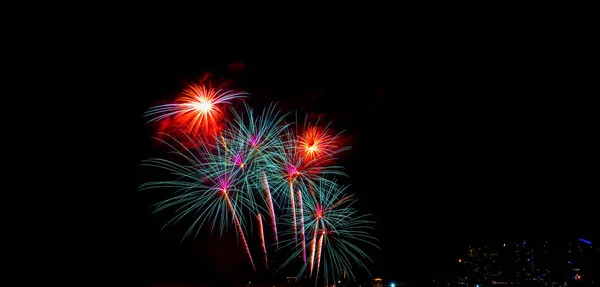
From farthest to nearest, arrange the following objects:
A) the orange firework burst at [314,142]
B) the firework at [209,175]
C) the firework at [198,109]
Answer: the orange firework burst at [314,142] → the firework at [209,175] → the firework at [198,109]

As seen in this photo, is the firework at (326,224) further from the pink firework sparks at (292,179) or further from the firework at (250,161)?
the pink firework sparks at (292,179)

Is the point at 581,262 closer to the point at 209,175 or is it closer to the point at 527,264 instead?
the point at 527,264

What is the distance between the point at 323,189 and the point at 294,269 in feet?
12.2

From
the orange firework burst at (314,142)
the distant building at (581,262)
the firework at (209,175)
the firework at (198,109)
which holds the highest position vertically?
the firework at (198,109)

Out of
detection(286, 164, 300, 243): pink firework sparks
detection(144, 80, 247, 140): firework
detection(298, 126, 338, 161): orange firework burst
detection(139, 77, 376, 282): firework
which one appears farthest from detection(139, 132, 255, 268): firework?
detection(298, 126, 338, 161): orange firework burst

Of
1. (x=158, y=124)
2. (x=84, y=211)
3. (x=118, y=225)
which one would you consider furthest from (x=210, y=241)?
(x=158, y=124)

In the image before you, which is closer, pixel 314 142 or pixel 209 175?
pixel 209 175

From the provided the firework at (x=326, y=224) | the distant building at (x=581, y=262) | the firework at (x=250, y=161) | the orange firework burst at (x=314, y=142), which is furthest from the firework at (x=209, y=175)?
the distant building at (x=581, y=262)

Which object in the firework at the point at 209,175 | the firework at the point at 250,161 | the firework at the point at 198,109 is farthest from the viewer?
the firework at the point at 209,175

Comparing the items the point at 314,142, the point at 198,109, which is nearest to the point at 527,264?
the point at 314,142

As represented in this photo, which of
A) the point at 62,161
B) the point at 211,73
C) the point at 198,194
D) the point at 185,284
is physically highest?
the point at 211,73

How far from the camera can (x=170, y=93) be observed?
37.3 feet

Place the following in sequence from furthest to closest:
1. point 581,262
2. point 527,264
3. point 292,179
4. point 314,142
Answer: point 527,264 < point 581,262 < point 292,179 < point 314,142

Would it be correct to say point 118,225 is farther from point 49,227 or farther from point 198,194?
point 198,194
